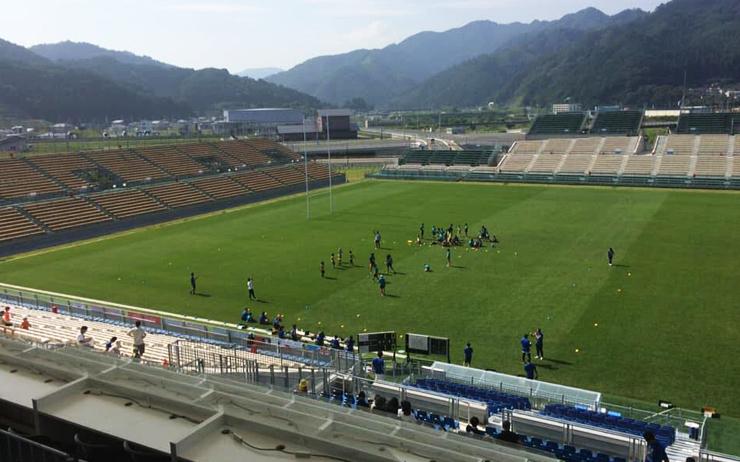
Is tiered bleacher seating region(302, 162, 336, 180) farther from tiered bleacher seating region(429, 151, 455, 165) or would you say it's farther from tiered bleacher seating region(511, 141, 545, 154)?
tiered bleacher seating region(511, 141, 545, 154)

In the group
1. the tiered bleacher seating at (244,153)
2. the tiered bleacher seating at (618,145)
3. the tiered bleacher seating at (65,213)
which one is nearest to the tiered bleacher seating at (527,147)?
the tiered bleacher seating at (618,145)

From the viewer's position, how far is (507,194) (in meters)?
56.8

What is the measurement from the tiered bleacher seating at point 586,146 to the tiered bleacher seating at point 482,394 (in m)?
64.5

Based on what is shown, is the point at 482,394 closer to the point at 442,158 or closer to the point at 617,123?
the point at 442,158

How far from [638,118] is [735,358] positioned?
75005 millimetres

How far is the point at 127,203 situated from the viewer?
166 ft

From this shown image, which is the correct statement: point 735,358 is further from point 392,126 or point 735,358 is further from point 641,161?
→ point 392,126

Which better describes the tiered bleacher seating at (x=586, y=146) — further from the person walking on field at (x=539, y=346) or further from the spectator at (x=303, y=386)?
the spectator at (x=303, y=386)

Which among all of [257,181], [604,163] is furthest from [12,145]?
[604,163]

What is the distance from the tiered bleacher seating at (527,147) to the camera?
7862cm

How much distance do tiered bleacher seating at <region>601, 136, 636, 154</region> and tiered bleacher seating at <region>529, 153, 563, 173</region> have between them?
5652 millimetres

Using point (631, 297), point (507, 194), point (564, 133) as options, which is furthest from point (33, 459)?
point (564, 133)

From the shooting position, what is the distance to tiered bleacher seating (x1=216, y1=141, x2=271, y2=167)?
237 feet

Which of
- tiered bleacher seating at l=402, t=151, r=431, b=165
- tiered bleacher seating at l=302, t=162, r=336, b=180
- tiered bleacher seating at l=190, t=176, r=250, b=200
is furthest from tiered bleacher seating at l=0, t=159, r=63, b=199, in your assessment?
tiered bleacher seating at l=402, t=151, r=431, b=165
